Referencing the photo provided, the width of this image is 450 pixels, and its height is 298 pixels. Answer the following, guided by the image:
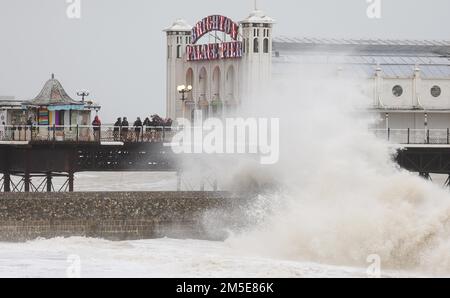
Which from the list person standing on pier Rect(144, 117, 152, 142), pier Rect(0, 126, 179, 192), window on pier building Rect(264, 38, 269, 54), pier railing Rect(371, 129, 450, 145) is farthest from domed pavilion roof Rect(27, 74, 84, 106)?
pier railing Rect(371, 129, 450, 145)

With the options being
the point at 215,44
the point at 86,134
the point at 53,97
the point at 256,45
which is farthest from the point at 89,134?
the point at 215,44

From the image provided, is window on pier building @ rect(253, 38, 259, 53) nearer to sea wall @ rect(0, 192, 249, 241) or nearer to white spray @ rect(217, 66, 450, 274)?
white spray @ rect(217, 66, 450, 274)

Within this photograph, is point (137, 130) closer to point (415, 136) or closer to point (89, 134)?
point (89, 134)

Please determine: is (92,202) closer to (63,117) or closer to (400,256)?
(400,256)

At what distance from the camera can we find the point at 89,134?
59750 millimetres

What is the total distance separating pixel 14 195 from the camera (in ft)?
157

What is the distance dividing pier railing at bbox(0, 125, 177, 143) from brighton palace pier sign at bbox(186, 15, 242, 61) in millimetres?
8241

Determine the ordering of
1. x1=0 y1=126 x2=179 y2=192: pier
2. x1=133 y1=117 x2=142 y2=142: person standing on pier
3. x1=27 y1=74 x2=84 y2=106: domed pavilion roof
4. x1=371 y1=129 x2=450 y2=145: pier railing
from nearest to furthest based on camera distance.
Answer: x1=0 y1=126 x2=179 y2=192: pier
x1=133 y1=117 x2=142 y2=142: person standing on pier
x1=27 y1=74 x2=84 y2=106: domed pavilion roof
x1=371 y1=129 x2=450 y2=145: pier railing

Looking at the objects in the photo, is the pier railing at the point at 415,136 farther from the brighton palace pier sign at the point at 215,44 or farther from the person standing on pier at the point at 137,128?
the person standing on pier at the point at 137,128

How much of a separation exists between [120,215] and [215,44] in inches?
858

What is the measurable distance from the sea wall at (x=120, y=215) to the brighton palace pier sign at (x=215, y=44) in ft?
60.0

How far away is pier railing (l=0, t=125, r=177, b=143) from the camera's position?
59094 millimetres

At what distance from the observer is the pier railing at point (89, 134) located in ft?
194

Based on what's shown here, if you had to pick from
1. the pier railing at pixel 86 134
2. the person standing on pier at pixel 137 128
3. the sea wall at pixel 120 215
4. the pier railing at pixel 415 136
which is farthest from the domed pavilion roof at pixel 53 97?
the sea wall at pixel 120 215
